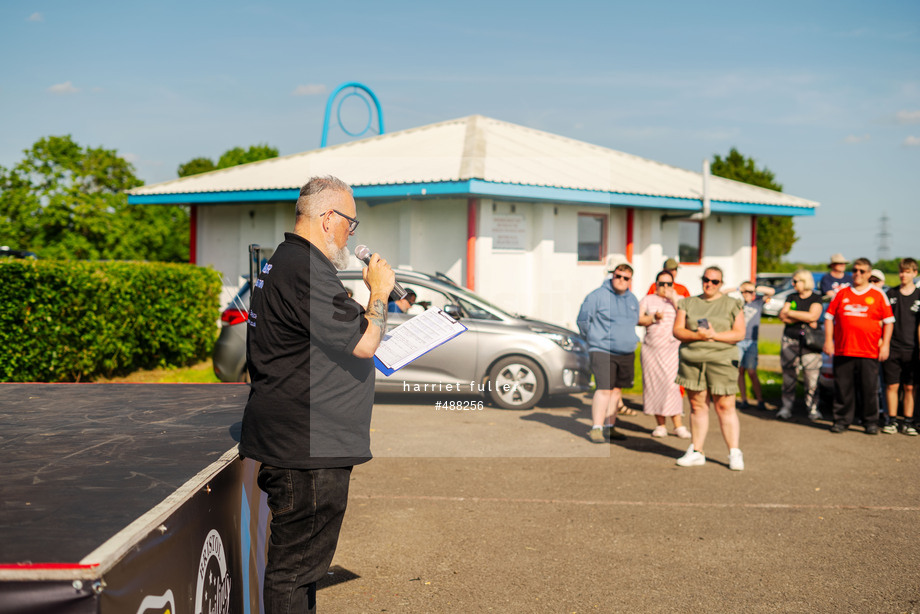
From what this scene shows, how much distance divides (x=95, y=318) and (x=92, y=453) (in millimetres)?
8631

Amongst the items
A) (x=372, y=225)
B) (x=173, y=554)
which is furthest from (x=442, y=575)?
(x=372, y=225)

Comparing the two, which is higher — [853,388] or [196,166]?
[196,166]

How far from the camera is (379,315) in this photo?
2.89 metres

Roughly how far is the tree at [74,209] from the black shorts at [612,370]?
4561 cm

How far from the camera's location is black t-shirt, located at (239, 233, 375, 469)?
110 inches

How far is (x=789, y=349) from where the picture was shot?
10031 mm

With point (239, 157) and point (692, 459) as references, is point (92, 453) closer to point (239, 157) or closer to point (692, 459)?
point (692, 459)

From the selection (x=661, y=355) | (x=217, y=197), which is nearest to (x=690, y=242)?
(x=661, y=355)

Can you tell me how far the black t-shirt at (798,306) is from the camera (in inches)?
386

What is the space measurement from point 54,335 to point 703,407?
8.56 meters

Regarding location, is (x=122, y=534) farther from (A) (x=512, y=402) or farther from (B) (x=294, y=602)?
(A) (x=512, y=402)

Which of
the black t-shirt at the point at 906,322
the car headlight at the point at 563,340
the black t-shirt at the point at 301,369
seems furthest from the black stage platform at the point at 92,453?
the black t-shirt at the point at 906,322

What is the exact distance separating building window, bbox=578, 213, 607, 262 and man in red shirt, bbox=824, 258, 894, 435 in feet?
27.3

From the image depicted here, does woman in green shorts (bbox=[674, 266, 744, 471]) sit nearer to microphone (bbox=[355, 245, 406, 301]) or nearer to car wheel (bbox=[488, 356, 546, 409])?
car wheel (bbox=[488, 356, 546, 409])
